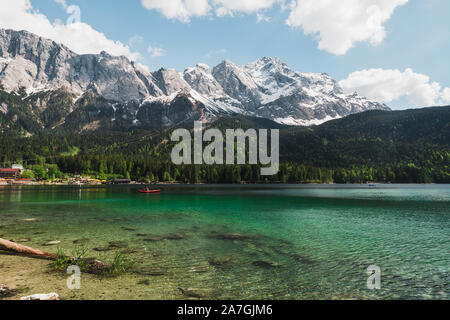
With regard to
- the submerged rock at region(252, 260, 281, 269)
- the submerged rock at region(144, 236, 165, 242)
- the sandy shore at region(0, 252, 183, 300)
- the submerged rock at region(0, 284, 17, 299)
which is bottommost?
the submerged rock at region(144, 236, 165, 242)

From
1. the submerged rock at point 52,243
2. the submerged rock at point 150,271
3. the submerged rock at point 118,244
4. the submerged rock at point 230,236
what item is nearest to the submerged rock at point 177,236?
the submerged rock at point 230,236

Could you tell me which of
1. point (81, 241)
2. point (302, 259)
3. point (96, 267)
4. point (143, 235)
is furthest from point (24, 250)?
point (302, 259)

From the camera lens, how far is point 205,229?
3697cm

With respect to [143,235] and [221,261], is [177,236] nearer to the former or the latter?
[143,235]

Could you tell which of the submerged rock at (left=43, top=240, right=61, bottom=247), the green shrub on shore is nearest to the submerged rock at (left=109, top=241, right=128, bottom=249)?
the green shrub on shore

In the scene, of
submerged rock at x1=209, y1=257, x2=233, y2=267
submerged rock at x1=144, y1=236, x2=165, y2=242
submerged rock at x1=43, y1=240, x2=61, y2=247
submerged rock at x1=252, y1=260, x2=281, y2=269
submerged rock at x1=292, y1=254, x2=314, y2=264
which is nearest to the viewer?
submerged rock at x1=252, y1=260, x2=281, y2=269

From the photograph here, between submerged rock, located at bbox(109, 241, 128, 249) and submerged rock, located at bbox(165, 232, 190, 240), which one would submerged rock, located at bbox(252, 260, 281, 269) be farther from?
submerged rock, located at bbox(109, 241, 128, 249)

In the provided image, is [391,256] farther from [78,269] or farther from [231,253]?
[78,269]

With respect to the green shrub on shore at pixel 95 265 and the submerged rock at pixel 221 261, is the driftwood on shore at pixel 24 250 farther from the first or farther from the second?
the submerged rock at pixel 221 261

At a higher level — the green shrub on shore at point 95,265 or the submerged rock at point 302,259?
the green shrub on shore at point 95,265
